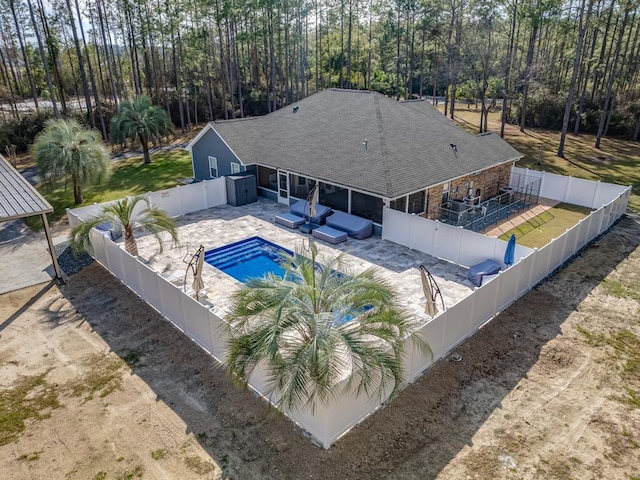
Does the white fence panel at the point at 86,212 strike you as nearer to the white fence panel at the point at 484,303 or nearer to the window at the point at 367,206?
the window at the point at 367,206

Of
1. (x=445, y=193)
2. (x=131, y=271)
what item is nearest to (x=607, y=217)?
(x=445, y=193)

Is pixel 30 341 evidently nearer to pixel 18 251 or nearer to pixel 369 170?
pixel 18 251

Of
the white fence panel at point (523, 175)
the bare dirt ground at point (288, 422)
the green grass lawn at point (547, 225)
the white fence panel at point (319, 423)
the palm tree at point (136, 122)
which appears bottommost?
the bare dirt ground at point (288, 422)

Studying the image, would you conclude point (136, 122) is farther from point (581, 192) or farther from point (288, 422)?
point (581, 192)

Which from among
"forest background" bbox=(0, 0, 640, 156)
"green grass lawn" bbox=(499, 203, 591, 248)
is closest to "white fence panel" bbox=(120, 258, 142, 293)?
"green grass lawn" bbox=(499, 203, 591, 248)

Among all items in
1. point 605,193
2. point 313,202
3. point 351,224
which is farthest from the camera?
point 605,193

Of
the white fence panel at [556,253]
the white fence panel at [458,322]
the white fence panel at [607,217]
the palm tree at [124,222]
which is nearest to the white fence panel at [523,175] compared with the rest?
the white fence panel at [607,217]

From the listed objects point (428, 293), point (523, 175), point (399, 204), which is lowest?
point (523, 175)
